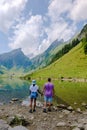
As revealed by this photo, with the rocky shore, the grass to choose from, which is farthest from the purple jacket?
the grass

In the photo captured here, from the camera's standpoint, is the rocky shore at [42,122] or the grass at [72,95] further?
the grass at [72,95]

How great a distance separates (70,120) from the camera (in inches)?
1134

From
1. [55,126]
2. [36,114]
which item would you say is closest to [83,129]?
[55,126]

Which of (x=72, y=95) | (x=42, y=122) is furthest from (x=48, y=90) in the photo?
(x=72, y=95)

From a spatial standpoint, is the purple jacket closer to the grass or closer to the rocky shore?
the rocky shore

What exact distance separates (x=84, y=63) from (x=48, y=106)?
153 metres

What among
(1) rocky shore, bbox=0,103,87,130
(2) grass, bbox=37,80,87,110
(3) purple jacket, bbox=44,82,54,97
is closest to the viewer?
(1) rocky shore, bbox=0,103,87,130

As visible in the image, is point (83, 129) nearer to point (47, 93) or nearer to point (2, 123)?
point (2, 123)

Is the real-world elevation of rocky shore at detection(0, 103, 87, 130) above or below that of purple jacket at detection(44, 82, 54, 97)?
below

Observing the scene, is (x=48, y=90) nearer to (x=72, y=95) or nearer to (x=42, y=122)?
(x=42, y=122)

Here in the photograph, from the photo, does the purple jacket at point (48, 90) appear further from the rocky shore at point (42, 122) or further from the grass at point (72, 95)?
the grass at point (72, 95)

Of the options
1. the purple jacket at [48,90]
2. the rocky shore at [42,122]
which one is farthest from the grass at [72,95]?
the rocky shore at [42,122]

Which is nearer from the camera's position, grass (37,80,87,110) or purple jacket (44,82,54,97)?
purple jacket (44,82,54,97)

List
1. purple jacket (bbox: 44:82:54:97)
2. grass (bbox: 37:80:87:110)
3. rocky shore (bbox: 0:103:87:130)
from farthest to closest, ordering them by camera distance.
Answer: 1. grass (bbox: 37:80:87:110)
2. purple jacket (bbox: 44:82:54:97)
3. rocky shore (bbox: 0:103:87:130)
